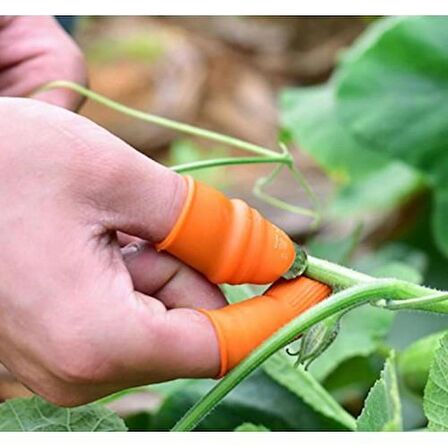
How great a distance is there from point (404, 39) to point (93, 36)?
7.42 ft

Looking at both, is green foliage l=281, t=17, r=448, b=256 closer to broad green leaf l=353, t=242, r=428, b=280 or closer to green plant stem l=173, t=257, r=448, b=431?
broad green leaf l=353, t=242, r=428, b=280

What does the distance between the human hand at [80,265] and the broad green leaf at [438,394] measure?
0.15 meters

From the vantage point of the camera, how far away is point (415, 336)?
153cm

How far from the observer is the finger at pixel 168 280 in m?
0.71

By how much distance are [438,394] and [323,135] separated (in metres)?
1.08

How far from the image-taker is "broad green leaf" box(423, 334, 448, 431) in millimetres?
734

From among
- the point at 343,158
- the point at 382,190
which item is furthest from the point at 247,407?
the point at 382,190

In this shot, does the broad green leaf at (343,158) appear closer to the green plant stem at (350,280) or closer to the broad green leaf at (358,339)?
the broad green leaf at (358,339)

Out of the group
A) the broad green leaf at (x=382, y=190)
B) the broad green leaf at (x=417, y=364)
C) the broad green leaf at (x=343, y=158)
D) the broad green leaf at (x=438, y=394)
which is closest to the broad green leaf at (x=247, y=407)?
the broad green leaf at (x=417, y=364)

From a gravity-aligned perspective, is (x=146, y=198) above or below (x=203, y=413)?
above

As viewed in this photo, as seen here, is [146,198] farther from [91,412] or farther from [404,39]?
[404,39]

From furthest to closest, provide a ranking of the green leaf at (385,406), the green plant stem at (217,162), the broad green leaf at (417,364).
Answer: the broad green leaf at (417,364)
the green plant stem at (217,162)
the green leaf at (385,406)

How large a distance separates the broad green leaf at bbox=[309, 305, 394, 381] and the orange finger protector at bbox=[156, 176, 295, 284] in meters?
0.46
